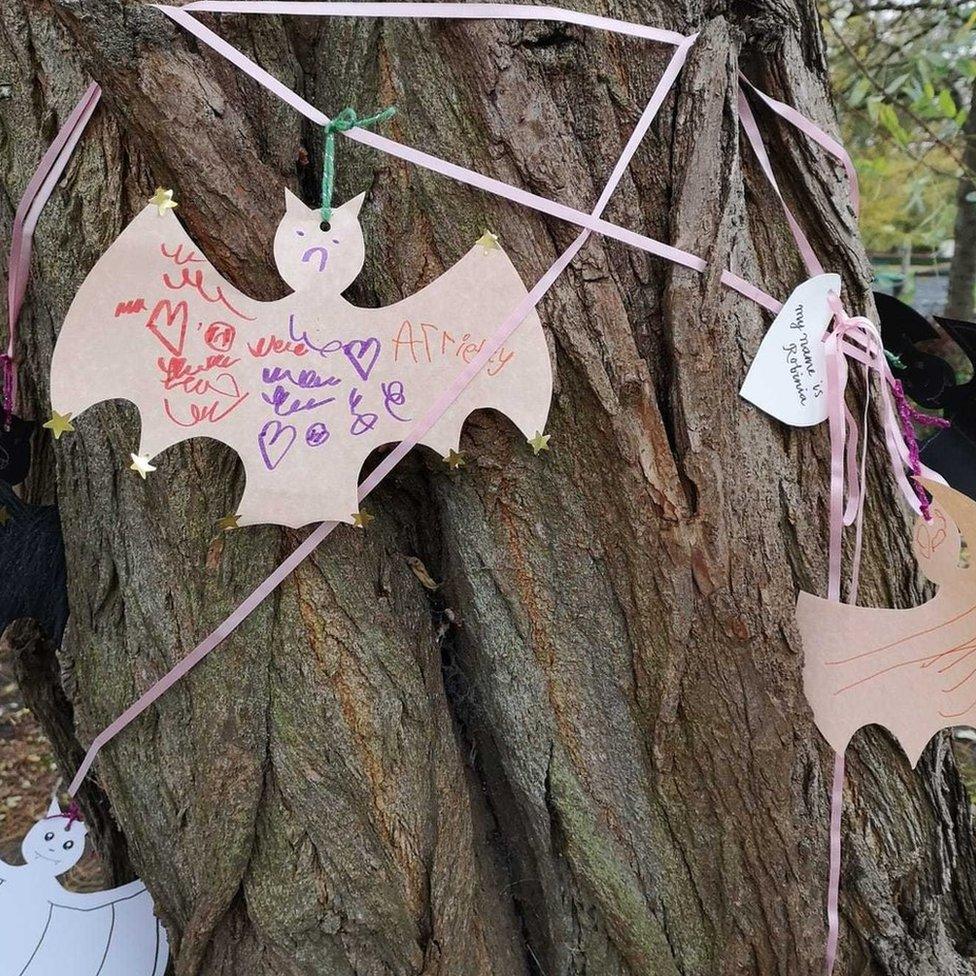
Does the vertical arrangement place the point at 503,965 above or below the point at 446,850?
below

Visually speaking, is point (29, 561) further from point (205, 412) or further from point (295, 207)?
point (295, 207)

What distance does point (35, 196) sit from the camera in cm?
108

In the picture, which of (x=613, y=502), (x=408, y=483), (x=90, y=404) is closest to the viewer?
(x=90, y=404)

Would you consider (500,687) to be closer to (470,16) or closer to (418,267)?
(418,267)

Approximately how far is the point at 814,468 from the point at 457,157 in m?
0.60

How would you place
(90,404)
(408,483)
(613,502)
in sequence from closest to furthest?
(90,404)
(613,502)
(408,483)

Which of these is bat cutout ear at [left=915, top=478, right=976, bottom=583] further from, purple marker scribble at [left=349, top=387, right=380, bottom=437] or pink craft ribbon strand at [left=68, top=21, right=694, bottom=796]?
purple marker scribble at [left=349, top=387, right=380, bottom=437]

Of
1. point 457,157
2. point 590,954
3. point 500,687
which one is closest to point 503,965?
point 590,954

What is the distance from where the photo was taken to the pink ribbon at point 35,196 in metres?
1.05

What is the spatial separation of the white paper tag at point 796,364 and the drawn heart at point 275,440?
1.83 feet

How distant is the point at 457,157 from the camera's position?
1035 millimetres

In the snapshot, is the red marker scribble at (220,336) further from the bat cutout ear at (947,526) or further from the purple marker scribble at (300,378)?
the bat cutout ear at (947,526)

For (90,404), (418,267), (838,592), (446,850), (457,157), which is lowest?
(446,850)

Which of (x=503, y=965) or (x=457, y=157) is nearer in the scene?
(x=457, y=157)
